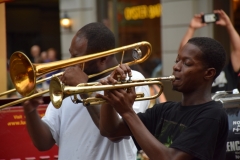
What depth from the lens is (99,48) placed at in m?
3.79

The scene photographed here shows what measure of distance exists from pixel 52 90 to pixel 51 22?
1158cm

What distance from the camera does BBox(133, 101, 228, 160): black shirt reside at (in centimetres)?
303

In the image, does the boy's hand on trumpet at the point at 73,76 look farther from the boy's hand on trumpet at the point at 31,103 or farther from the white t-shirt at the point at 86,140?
the white t-shirt at the point at 86,140

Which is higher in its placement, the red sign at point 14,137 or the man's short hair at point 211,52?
the man's short hair at point 211,52

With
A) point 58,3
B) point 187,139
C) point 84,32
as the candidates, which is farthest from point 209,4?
point 187,139

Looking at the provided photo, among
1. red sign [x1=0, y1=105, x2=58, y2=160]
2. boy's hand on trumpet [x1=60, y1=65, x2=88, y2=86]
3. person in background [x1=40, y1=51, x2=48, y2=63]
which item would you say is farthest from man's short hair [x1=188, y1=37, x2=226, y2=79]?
person in background [x1=40, y1=51, x2=48, y2=63]

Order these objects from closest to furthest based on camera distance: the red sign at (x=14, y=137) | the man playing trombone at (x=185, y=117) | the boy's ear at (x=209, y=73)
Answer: the man playing trombone at (x=185, y=117) → the boy's ear at (x=209, y=73) → the red sign at (x=14, y=137)

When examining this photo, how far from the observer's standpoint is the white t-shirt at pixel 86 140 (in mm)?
3668

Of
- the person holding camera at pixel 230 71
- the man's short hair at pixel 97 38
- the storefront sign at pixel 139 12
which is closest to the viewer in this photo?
the man's short hair at pixel 97 38

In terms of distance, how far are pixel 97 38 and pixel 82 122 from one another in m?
0.52

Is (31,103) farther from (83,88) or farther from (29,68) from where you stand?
(83,88)

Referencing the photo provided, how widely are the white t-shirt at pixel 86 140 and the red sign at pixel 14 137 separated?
0.81 m

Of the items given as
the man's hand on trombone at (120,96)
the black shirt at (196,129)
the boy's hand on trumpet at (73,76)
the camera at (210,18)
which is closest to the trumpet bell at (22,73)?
the boy's hand on trumpet at (73,76)

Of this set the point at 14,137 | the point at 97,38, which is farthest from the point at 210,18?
the point at 97,38
